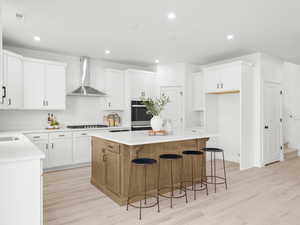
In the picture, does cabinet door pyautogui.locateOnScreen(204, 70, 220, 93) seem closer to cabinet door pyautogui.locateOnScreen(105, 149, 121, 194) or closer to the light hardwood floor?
the light hardwood floor

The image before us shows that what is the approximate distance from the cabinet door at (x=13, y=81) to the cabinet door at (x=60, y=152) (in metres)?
1.08

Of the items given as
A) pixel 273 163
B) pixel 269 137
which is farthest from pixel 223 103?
pixel 273 163

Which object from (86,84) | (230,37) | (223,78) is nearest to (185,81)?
(223,78)

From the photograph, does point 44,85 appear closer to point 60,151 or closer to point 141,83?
point 60,151

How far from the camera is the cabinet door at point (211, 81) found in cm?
516

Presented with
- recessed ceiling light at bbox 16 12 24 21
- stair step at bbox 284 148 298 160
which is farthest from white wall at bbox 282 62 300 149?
recessed ceiling light at bbox 16 12 24 21

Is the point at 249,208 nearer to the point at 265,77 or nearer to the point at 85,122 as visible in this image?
the point at 265,77

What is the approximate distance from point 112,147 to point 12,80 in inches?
102

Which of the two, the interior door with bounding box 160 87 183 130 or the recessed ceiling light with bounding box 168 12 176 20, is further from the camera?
Answer: the interior door with bounding box 160 87 183 130

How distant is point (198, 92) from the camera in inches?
236

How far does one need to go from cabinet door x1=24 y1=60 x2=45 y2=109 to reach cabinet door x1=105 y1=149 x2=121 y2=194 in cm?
236

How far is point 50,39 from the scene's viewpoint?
4.17 m

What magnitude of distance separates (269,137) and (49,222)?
5.02 metres

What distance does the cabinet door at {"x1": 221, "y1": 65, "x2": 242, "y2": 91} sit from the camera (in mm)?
4699
